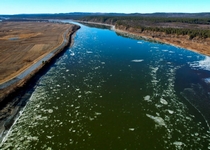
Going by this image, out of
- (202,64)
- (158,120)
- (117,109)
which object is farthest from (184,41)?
(158,120)

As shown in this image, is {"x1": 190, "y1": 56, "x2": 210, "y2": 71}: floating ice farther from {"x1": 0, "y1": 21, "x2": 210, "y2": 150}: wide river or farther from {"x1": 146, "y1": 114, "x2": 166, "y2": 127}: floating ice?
{"x1": 146, "y1": 114, "x2": 166, "y2": 127}: floating ice

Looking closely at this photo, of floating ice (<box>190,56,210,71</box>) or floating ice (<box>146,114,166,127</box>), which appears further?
floating ice (<box>190,56,210,71</box>)

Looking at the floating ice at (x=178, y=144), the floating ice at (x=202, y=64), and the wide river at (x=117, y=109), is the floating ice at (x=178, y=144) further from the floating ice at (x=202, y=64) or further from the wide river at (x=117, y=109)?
the floating ice at (x=202, y=64)

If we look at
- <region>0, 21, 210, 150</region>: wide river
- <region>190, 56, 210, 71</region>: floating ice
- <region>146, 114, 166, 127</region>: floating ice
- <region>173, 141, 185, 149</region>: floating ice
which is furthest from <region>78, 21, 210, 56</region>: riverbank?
<region>173, 141, 185, 149</region>: floating ice

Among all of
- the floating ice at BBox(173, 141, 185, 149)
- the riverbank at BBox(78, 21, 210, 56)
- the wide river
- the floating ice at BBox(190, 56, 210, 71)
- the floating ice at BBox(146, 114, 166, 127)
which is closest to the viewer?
the floating ice at BBox(173, 141, 185, 149)

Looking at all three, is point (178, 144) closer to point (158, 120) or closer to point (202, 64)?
point (158, 120)

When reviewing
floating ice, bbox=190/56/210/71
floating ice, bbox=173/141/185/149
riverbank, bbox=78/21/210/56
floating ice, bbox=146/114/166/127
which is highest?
riverbank, bbox=78/21/210/56

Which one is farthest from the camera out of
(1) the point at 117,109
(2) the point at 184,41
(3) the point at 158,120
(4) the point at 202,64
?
(2) the point at 184,41

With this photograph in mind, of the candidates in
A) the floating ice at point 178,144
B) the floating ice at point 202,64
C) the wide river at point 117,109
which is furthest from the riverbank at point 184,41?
the floating ice at point 178,144

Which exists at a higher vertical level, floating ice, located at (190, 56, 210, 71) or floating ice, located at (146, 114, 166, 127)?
floating ice, located at (190, 56, 210, 71)
